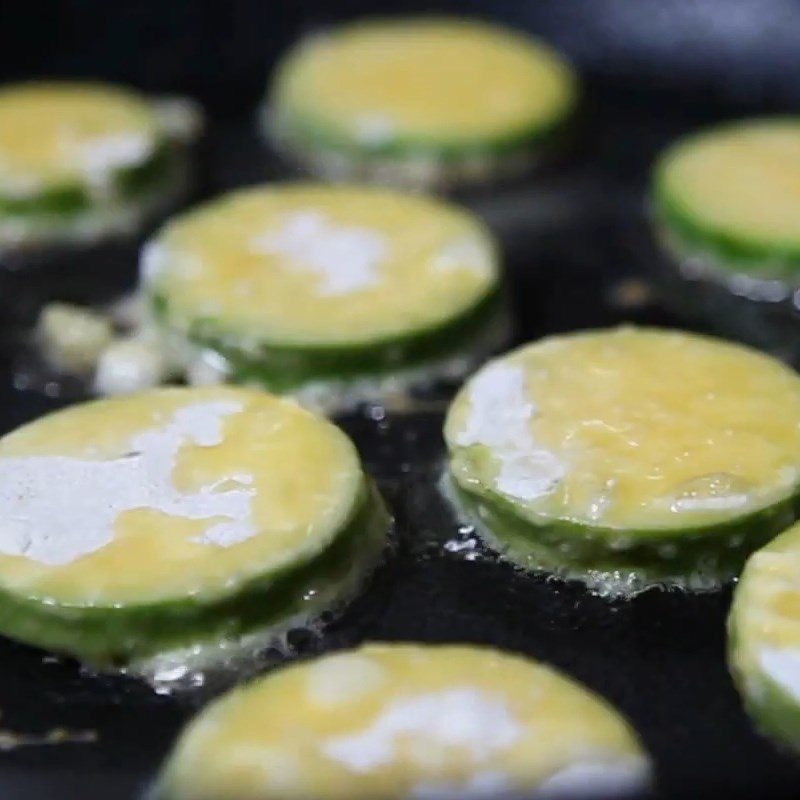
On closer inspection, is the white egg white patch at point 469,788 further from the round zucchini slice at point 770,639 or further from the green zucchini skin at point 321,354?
the green zucchini skin at point 321,354

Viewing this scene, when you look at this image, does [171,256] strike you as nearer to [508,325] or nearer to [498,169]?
[508,325]

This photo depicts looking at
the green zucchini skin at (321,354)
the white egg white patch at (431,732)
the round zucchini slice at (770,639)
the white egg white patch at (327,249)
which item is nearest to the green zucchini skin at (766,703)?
the round zucchini slice at (770,639)

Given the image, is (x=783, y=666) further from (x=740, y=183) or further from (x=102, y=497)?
(x=740, y=183)

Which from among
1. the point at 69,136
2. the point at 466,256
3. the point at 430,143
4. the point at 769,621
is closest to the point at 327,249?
the point at 466,256

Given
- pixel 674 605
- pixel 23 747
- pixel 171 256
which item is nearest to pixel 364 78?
pixel 171 256

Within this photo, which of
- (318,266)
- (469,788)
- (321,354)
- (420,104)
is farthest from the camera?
(420,104)

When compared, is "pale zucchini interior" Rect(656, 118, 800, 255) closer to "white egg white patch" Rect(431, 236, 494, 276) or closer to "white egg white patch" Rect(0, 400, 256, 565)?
"white egg white patch" Rect(431, 236, 494, 276)

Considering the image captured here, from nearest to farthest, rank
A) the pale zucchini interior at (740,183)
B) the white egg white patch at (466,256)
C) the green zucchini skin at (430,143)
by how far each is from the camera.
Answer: the white egg white patch at (466,256) < the pale zucchini interior at (740,183) < the green zucchini skin at (430,143)
